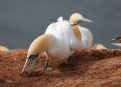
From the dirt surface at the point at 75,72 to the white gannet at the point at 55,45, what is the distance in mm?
160

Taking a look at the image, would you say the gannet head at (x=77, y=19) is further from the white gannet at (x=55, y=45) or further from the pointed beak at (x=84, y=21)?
the white gannet at (x=55, y=45)

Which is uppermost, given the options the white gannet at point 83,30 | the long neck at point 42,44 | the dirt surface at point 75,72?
the white gannet at point 83,30

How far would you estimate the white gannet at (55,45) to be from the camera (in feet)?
18.6

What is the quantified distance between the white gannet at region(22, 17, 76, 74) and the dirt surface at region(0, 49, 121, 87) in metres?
0.16

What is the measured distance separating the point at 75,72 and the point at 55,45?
38cm

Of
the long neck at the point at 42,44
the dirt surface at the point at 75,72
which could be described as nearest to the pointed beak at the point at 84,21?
the dirt surface at the point at 75,72

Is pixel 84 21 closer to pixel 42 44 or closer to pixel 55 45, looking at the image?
pixel 55 45

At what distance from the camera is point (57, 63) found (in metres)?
6.25

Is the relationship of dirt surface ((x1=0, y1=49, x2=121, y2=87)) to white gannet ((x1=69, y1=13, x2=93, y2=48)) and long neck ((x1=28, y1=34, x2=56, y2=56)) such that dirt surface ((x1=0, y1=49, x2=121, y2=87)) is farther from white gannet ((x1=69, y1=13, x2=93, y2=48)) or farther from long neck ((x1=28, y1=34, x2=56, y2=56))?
white gannet ((x1=69, y1=13, x2=93, y2=48))

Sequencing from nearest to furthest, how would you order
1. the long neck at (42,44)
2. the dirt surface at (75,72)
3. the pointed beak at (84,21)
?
the dirt surface at (75,72) < the long neck at (42,44) < the pointed beak at (84,21)

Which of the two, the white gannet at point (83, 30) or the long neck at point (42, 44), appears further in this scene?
the white gannet at point (83, 30)

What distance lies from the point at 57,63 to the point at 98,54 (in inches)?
29.0

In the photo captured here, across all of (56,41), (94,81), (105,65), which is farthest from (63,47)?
(94,81)

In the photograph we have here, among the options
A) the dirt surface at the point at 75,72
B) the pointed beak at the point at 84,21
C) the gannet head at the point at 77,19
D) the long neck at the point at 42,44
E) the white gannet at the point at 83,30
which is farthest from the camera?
the pointed beak at the point at 84,21
